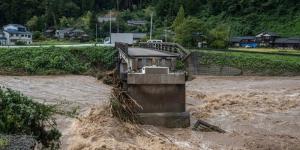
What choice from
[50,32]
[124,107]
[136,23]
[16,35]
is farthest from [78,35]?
[124,107]

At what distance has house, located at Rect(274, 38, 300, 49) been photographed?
6234cm

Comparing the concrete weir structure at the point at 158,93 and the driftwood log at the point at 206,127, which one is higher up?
the concrete weir structure at the point at 158,93

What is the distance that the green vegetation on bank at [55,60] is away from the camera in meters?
42.6

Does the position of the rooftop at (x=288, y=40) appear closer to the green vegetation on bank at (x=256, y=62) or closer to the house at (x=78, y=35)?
the green vegetation on bank at (x=256, y=62)

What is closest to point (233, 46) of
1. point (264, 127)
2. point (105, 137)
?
point (264, 127)

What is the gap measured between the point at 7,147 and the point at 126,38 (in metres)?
55.8

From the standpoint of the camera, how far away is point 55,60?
43.7 m

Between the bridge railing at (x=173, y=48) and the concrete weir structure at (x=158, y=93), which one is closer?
the concrete weir structure at (x=158, y=93)

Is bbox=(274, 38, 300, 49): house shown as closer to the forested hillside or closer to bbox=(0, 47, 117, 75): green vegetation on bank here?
the forested hillside

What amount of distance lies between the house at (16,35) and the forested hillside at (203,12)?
10367mm

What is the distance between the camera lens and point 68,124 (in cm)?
1836

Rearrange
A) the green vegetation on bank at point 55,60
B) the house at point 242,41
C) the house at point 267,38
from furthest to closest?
1. the house at point 242,41
2. the house at point 267,38
3. the green vegetation on bank at point 55,60

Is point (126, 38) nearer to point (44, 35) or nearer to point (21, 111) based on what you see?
point (44, 35)

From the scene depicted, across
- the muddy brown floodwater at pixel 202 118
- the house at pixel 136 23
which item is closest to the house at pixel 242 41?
the house at pixel 136 23
